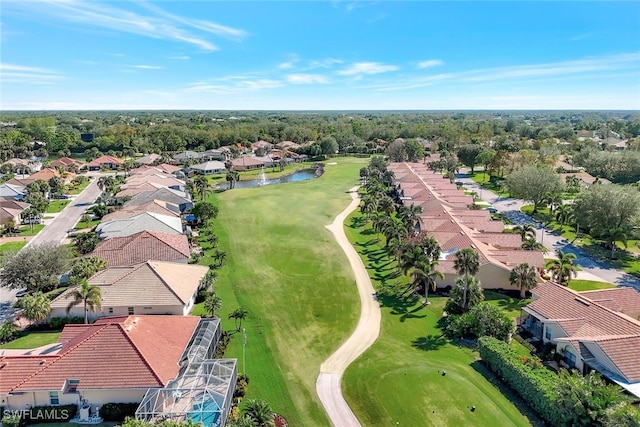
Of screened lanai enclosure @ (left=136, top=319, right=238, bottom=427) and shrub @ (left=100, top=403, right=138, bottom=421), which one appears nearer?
screened lanai enclosure @ (left=136, top=319, right=238, bottom=427)

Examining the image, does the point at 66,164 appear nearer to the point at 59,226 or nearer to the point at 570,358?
the point at 59,226

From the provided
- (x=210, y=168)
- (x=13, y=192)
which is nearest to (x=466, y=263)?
(x=13, y=192)

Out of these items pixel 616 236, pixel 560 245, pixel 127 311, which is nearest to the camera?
pixel 127 311

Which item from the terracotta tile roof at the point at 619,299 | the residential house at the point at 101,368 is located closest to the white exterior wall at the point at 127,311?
the residential house at the point at 101,368

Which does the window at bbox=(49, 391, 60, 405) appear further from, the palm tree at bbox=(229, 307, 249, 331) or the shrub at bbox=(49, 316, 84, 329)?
the palm tree at bbox=(229, 307, 249, 331)

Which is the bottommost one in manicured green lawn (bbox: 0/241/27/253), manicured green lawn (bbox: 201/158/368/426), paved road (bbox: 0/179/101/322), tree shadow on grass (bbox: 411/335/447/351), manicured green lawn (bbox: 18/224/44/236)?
tree shadow on grass (bbox: 411/335/447/351)

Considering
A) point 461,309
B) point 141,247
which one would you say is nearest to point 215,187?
point 141,247

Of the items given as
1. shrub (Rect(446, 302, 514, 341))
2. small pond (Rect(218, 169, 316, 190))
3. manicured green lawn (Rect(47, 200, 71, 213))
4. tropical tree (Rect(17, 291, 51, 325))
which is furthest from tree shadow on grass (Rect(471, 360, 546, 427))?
small pond (Rect(218, 169, 316, 190))

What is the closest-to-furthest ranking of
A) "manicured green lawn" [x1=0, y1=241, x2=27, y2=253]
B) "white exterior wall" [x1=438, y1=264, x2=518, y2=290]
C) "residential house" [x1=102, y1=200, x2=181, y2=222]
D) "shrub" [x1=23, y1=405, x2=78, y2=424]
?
"shrub" [x1=23, y1=405, x2=78, y2=424] → "white exterior wall" [x1=438, y1=264, x2=518, y2=290] → "manicured green lawn" [x1=0, y1=241, x2=27, y2=253] → "residential house" [x1=102, y1=200, x2=181, y2=222]
